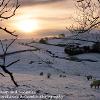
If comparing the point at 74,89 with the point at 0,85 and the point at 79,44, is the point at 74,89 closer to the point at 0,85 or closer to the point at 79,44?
the point at 0,85

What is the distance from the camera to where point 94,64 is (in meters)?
38.2

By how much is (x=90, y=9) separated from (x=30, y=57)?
77.3 feet

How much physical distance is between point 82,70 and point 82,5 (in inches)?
793

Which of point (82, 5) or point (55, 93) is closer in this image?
point (82, 5)

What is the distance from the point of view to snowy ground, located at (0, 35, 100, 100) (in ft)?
67.5

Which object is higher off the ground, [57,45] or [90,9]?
[90,9]

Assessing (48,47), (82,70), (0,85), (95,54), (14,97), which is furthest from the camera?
(48,47)

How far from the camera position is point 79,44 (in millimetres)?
44250

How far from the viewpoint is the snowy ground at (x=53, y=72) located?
20569 mm

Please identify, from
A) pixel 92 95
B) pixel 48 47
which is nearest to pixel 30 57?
pixel 48 47

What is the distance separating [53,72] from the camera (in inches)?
1299

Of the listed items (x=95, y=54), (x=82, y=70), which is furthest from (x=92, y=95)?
(x=95, y=54)

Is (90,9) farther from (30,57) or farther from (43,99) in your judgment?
(30,57)

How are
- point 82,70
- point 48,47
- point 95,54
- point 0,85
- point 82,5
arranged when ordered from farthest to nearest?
point 48,47
point 95,54
point 82,70
point 0,85
point 82,5
